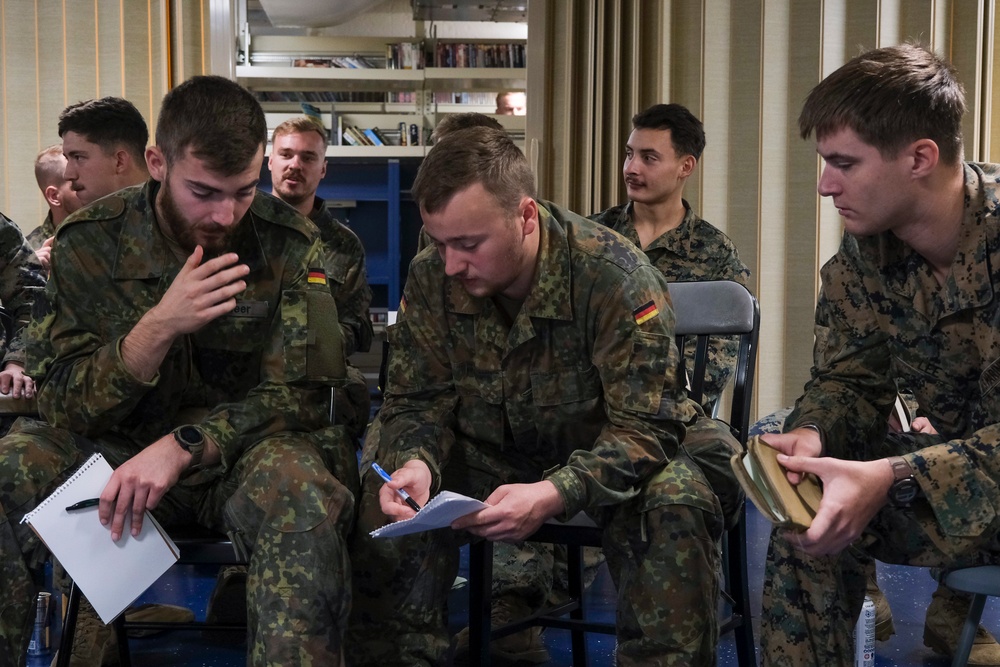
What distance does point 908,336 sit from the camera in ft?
6.01

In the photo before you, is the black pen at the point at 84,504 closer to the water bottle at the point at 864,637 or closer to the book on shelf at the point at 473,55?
the water bottle at the point at 864,637

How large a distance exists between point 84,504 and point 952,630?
6.19 feet

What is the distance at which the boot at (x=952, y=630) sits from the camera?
233cm

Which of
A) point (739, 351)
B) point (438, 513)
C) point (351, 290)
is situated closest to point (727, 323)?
point (739, 351)

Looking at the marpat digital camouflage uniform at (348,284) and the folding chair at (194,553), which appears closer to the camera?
the folding chair at (194,553)

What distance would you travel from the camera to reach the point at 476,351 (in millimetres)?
2004

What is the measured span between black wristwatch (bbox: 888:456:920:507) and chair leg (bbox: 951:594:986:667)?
207mm

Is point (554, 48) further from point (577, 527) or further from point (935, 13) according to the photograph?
point (577, 527)

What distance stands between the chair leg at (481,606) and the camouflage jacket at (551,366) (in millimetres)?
190

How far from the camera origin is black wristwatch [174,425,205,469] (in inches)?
71.2

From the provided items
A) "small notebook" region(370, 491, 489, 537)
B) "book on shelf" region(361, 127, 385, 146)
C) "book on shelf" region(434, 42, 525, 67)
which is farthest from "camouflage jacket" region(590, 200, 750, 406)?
"book on shelf" region(434, 42, 525, 67)

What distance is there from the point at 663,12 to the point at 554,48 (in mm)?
638

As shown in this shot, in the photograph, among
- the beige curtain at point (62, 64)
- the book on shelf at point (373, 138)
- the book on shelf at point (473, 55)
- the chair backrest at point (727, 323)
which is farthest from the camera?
the book on shelf at point (473, 55)

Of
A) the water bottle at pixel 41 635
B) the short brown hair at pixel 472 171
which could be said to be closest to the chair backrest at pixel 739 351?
the short brown hair at pixel 472 171
